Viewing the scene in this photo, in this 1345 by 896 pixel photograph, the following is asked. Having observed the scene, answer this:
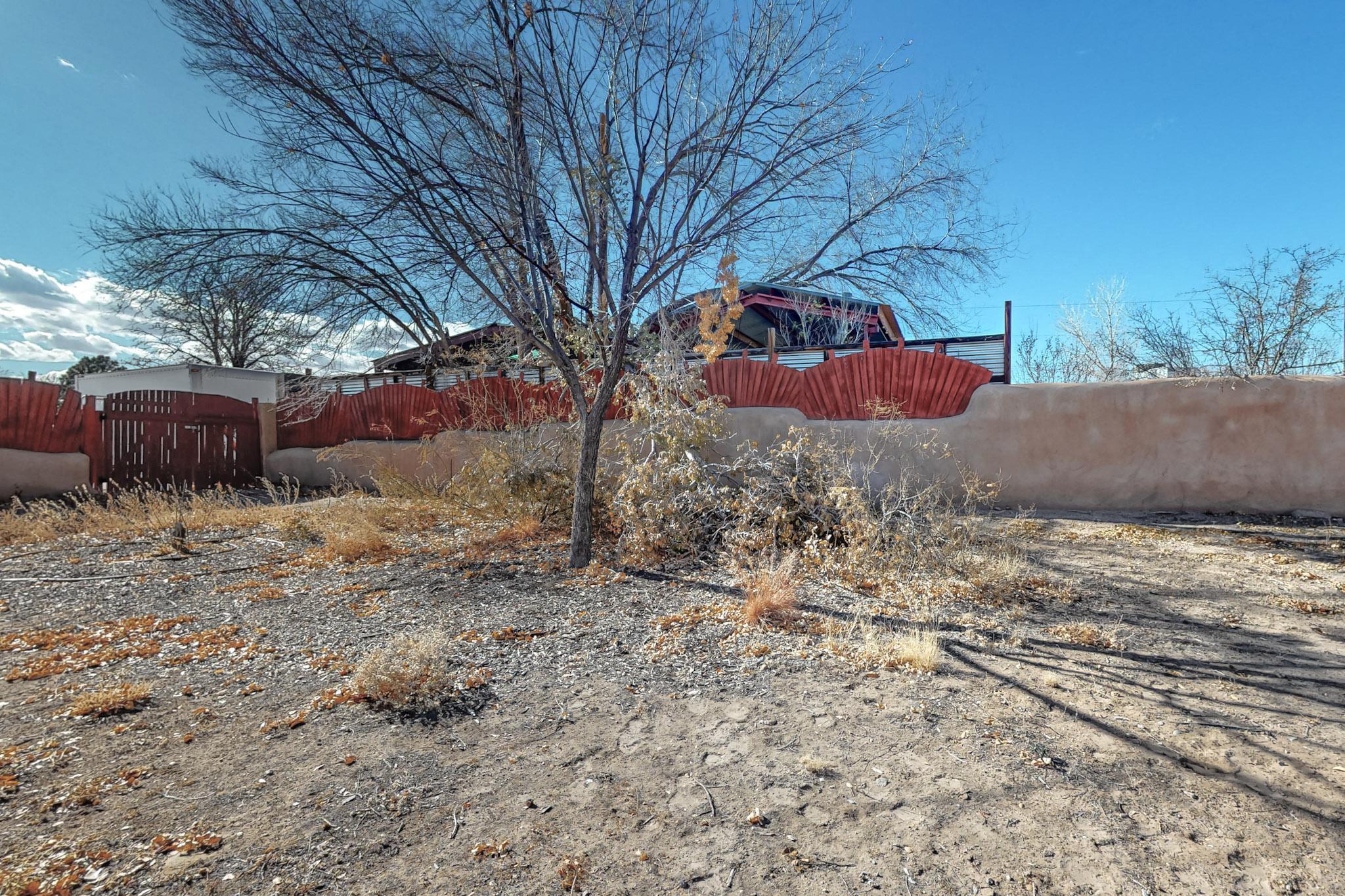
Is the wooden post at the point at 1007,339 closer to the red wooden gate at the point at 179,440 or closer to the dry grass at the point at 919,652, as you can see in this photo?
the dry grass at the point at 919,652

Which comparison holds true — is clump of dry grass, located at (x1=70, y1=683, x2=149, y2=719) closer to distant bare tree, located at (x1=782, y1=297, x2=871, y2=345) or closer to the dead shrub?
the dead shrub

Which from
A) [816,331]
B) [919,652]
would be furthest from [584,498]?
[816,331]

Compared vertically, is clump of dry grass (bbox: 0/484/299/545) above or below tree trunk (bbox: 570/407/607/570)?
below

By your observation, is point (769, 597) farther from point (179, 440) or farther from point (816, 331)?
point (816, 331)

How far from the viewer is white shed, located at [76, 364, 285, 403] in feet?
51.8

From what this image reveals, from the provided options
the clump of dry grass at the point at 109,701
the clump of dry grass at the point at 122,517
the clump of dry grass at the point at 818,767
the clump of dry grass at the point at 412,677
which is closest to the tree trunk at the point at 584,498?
the clump of dry grass at the point at 412,677

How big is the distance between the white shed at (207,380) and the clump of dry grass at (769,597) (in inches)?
595

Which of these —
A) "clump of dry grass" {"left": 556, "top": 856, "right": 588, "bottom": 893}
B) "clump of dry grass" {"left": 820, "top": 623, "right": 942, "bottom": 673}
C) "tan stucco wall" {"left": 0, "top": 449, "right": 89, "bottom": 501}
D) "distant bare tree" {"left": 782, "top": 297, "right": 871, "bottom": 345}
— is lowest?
"clump of dry grass" {"left": 556, "top": 856, "right": 588, "bottom": 893}

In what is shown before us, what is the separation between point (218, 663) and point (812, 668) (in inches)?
126

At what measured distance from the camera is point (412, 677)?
3.01 meters

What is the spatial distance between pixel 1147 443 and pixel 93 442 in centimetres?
1508

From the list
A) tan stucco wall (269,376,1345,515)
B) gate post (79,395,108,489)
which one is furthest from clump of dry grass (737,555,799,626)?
gate post (79,395,108,489)

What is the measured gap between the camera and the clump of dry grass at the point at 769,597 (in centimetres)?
407

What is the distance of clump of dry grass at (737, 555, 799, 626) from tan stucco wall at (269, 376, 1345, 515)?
8.99ft
